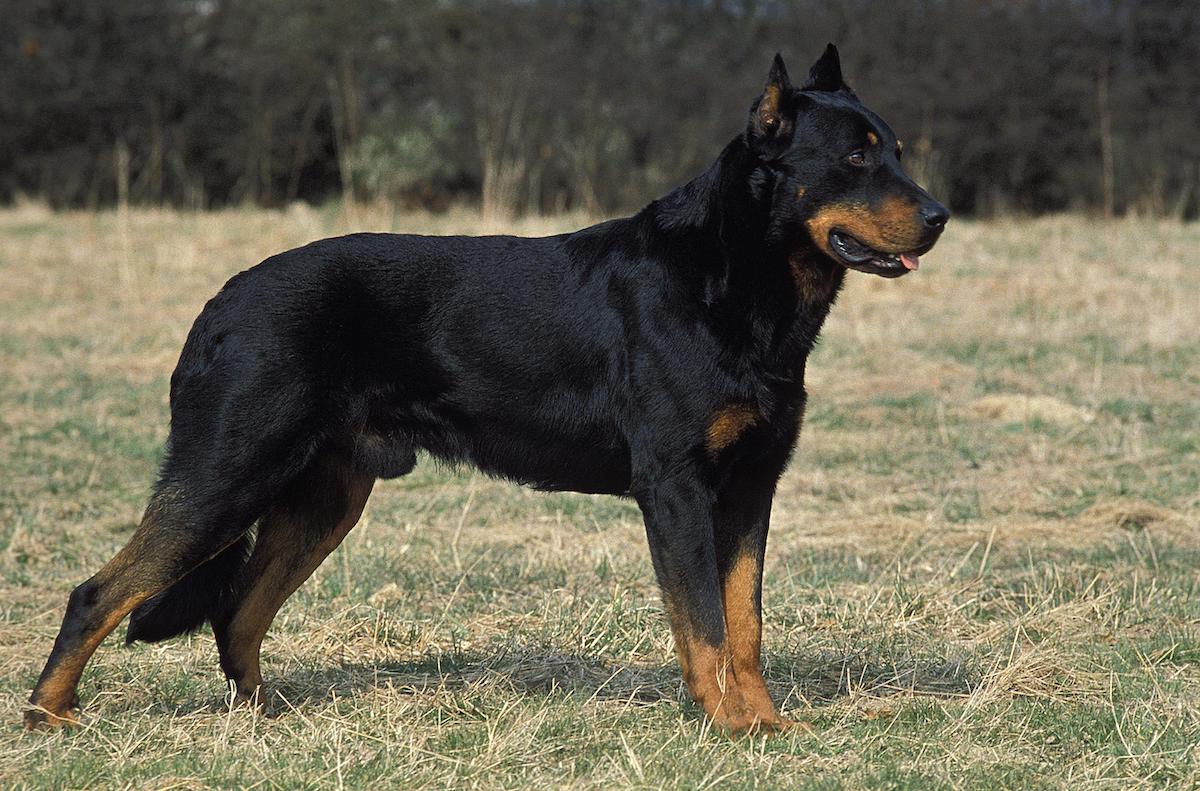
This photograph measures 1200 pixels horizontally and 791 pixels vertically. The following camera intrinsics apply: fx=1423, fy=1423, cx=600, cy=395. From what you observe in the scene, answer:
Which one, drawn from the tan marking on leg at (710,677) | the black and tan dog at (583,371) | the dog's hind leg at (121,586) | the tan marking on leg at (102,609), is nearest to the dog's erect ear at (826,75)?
the black and tan dog at (583,371)

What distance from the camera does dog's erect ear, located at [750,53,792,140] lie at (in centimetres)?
409

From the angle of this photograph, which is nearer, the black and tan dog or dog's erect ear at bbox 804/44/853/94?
the black and tan dog

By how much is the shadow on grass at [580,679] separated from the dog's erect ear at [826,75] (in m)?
1.86

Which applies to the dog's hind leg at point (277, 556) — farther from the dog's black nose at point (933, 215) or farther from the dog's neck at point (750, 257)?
the dog's black nose at point (933, 215)

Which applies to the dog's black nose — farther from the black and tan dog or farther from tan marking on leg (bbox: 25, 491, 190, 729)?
tan marking on leg (bbox: 25, 491, 190, 729)

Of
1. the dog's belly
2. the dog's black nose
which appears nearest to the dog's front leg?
the dog's belly

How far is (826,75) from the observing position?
173 inches

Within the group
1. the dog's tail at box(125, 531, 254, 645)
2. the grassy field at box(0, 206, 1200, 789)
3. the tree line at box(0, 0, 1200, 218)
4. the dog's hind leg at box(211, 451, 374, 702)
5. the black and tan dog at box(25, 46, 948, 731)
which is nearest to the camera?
the grassy field at box(0, 206, 1200, 789)

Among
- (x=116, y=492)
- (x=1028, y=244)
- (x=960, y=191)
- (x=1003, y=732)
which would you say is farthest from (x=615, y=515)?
(x=960, y=191)

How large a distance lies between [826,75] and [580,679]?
6.82 feet

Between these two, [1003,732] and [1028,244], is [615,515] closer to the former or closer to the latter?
[1003,732]

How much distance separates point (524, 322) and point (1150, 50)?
19513 millimetres

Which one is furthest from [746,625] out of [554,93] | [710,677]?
[554,93]

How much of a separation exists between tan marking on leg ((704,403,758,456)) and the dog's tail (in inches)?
58.2
